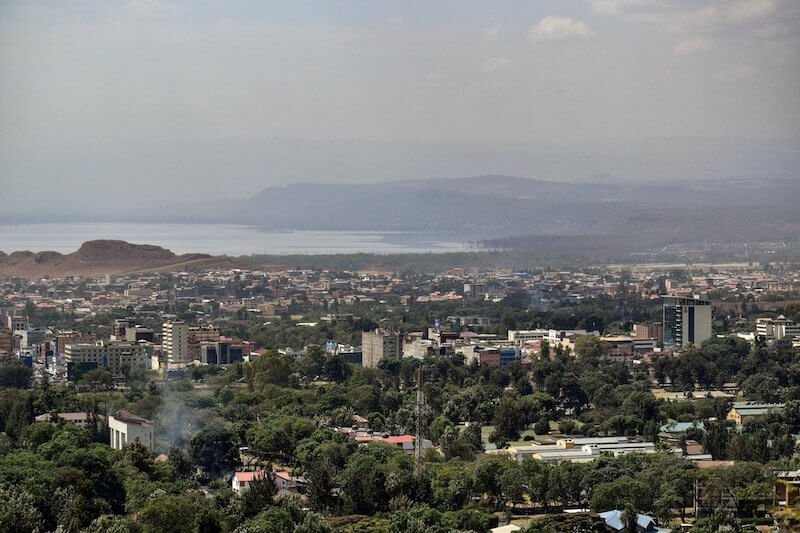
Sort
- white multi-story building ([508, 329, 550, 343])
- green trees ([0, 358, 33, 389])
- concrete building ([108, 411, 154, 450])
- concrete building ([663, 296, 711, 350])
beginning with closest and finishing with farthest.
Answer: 1. concrete building ([108, 411, 154, 450])
2. green trees ([0, 358, 33, 389])
3. concrete building ([663, 296, 711, 350])
4. white multi-story building ([508, 329, 550, 343])

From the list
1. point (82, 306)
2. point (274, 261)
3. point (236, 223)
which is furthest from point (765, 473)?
point (236, 223)

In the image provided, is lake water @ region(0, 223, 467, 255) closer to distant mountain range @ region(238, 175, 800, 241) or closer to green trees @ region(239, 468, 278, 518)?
distant mountain range @ region(238, 175, 800, 241)

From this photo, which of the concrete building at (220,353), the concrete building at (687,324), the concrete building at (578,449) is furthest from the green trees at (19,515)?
the concrete building at (687,324)

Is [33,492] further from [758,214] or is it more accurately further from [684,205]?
[684,205]

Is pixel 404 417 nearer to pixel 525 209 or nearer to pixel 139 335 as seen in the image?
pixel 139 335

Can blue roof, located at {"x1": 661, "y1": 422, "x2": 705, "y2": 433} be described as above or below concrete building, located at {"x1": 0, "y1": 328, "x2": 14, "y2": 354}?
below

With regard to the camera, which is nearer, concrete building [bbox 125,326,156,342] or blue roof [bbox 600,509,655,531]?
blue roof [bbox 600,509,655,531]

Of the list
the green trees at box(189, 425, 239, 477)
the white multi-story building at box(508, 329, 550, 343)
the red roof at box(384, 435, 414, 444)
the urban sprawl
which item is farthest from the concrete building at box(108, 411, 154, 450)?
the white multi-story building at box(508, 329, 550, 343)
